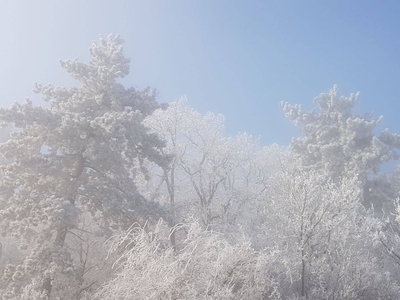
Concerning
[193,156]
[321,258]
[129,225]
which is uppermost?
[193,156]

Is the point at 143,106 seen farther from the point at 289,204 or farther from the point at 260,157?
the point at 260,157

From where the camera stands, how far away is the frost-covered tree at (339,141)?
25.9 m

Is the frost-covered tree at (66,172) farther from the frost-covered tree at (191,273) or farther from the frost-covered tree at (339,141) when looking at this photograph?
the frost-covered tree at (339,141)

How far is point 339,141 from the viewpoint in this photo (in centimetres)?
2753

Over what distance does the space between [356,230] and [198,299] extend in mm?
8640

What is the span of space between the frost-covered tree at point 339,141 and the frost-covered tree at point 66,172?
55.1 ft

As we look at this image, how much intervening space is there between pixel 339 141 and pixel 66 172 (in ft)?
71.9

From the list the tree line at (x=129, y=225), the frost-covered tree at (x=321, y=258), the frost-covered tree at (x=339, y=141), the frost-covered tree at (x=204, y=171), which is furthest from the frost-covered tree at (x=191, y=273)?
the frost-covered tree at (x=339, y=141)

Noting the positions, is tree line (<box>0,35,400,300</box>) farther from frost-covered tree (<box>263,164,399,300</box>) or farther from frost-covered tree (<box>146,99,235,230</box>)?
frost-covered tree (<box>146,99,235,230</box>)

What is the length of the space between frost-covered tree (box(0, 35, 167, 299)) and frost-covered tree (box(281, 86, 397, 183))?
661 inches

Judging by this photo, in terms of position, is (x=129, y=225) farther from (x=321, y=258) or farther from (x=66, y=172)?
(x=321, y=258)

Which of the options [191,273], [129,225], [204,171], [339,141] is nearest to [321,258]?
[191,273]

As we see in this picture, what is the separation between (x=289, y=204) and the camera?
42.4 ft

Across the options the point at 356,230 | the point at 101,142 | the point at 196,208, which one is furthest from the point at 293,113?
the point at 101,142
